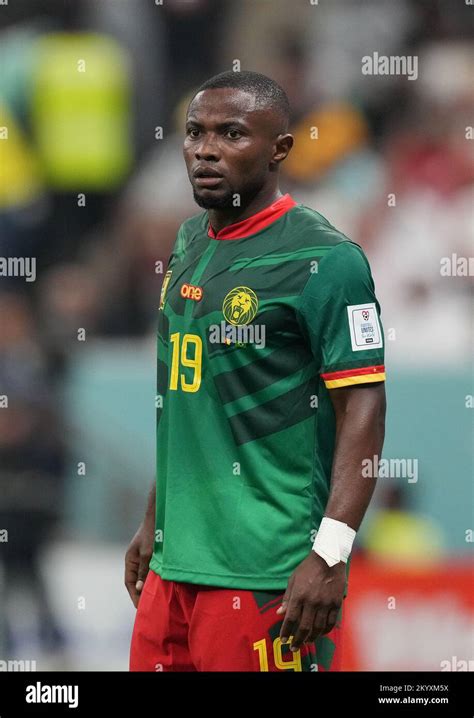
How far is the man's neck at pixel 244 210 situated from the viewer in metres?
3.37

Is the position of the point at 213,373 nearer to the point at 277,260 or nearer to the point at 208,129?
the point at 277,260

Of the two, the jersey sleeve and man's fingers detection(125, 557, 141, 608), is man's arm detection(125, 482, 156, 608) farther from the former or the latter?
the jersey sleeve

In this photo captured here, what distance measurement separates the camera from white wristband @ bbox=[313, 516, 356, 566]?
10.0ft

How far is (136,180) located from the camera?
748 cm

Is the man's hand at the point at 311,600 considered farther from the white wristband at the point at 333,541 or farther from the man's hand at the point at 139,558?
the man's hand at the point at 139,558

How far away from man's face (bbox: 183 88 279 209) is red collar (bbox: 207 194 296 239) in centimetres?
6

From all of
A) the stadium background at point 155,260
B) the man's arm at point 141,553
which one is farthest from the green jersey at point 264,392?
the stadium background at point 155,260

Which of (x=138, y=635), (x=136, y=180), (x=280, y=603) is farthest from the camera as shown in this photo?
(x=136, y=180)

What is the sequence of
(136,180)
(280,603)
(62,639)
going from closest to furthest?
(280,603)
(62,639)
(136,180)

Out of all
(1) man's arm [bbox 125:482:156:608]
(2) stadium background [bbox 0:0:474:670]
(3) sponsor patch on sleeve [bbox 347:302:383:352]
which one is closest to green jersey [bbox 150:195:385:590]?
(3) sponsor patch on sleeve [bbox 347:302:383:352]

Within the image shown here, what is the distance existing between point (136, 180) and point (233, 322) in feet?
14.4

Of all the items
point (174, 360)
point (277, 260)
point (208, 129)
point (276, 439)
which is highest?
point (208, 129)

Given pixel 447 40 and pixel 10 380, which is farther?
pixel 447 40

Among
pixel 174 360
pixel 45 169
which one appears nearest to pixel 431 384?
pixel 45 169
